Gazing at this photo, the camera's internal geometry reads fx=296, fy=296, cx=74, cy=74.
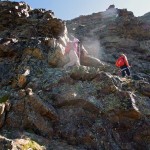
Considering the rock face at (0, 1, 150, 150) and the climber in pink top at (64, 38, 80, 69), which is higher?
the climber in pink top at (64, 38, 80, 69)

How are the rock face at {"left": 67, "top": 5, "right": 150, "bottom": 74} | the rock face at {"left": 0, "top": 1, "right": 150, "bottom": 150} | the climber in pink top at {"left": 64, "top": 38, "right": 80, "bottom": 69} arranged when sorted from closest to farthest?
the rock face at {"left": 0, "top": 1, "right": 150, "bottom": 150}
the climber in pink top at {"left": 64, "top": 38, "right": 80, "bottom": 69}
the rock face at {"left": 67, "top": 5, "right": 150, "bottom": 74}

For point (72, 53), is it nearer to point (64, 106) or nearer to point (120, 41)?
point (64, 106)

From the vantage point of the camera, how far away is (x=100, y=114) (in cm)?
1811

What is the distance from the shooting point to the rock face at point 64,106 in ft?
54.0

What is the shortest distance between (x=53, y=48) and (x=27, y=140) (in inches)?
469

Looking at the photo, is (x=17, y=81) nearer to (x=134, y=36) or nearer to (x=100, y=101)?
(x=100, y=101)

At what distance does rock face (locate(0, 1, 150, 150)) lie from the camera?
16453 millimetres

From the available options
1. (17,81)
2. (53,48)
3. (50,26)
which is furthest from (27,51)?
(50,26)

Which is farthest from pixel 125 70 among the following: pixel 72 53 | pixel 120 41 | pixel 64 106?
pixel 120 41

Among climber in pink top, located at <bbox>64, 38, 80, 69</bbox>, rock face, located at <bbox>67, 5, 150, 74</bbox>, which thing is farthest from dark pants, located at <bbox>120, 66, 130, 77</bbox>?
rock face, located at <bbox>67, 5, 150, 74</bbox>

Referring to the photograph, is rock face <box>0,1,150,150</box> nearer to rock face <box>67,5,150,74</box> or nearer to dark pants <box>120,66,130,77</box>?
dark pants <box>120,66,130,77</box>

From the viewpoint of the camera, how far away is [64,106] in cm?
1858

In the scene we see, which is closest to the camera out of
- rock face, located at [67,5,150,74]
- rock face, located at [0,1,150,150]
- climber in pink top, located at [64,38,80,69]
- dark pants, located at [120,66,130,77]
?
rock face, located at [0,1,150,150]

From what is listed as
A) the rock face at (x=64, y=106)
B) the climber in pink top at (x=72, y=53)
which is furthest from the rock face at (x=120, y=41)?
the rock face at (x=64, y=106)
